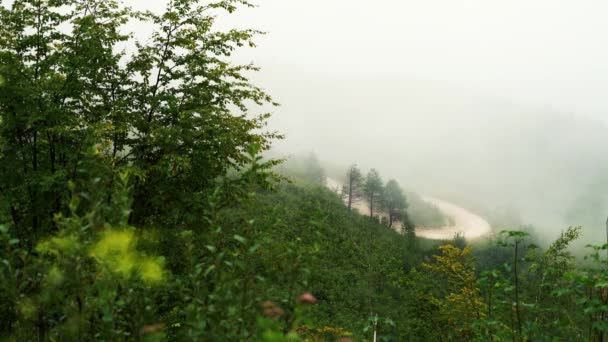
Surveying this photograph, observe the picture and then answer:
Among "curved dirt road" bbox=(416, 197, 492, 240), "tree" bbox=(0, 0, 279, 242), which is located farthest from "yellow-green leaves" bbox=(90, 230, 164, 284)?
"curved dirt road" bbox=(416, 197, 492, 240)

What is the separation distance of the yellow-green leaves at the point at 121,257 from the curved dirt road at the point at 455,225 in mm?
133595

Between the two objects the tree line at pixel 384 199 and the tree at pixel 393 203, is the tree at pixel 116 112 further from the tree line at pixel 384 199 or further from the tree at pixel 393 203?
the tree at pixel 393 203

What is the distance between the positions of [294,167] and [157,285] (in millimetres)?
177485

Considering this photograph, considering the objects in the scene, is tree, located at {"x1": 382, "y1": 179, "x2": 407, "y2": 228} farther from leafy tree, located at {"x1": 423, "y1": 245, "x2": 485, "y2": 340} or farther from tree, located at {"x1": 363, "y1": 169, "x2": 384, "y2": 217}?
leafy tree, located at {"x1": 423, "y1": 245, "x2": 485, "y2": 340}

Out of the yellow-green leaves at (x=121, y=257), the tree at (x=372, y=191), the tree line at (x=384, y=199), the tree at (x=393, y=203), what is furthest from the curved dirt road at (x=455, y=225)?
the yellow-green leaves at (x=121, y=257)

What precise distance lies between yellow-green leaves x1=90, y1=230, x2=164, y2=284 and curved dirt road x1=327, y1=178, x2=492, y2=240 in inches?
5260

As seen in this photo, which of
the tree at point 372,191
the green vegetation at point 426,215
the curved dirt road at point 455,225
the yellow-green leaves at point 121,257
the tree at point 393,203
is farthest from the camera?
the green vegetation at point 426,215

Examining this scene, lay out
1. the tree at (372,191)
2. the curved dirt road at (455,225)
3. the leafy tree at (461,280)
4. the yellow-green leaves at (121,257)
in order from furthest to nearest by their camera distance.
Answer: the curved dirt road at (455,225)
the tree at (372,191)
the leafy tree at (461,280)
the yellow-green leaves at (121,257)

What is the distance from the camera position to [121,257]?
2568 mm

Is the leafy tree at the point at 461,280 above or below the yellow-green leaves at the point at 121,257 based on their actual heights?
below

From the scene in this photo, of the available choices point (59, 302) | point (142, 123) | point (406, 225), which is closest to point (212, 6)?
point (142, 123)

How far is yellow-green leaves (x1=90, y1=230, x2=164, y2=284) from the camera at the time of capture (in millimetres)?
2455

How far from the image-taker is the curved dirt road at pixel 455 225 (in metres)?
150

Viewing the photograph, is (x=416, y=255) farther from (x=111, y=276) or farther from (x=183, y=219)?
(x=111, y=276)
